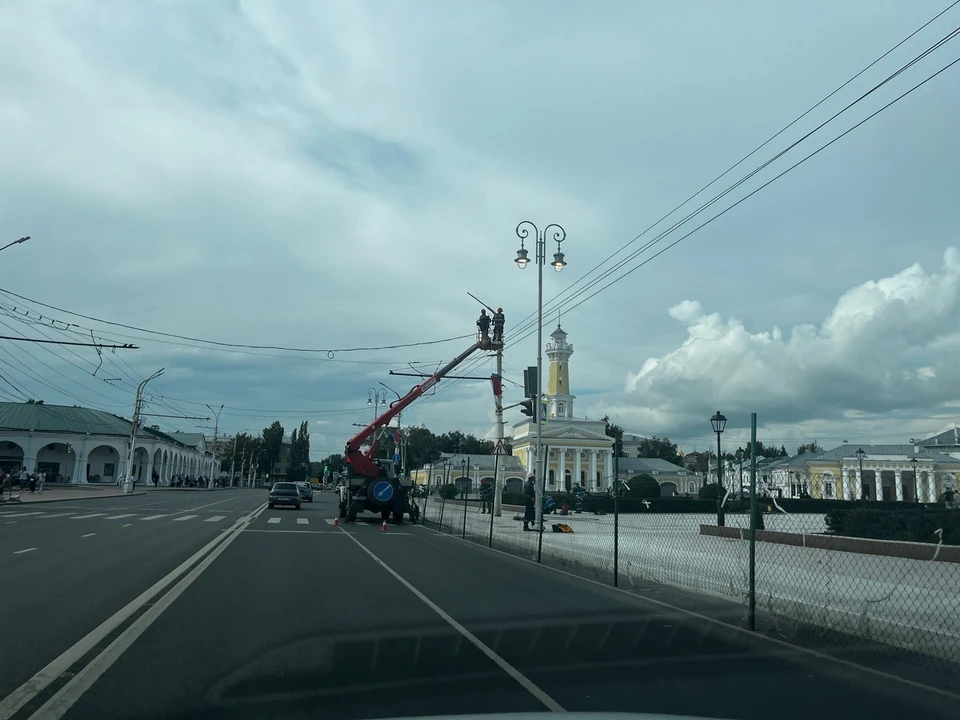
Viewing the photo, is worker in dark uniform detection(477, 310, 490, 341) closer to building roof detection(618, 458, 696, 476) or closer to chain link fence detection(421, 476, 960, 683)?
chain link fence detection(421, 476, 960, 683)

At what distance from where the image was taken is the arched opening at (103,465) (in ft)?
260

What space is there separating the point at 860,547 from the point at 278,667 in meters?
16.1

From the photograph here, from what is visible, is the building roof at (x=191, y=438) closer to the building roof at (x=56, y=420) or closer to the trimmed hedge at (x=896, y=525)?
the building roof at (x=56, y=420)

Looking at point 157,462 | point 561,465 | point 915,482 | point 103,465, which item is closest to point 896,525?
point 915,482

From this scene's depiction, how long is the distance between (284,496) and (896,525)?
28.9 meters

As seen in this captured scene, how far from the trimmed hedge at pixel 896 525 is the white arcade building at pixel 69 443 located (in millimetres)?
65245

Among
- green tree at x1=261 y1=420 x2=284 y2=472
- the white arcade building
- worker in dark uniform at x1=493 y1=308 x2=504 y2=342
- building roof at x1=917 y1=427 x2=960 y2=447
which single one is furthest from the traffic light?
green tree at x1=261 y1=420 x2=284 y2=472

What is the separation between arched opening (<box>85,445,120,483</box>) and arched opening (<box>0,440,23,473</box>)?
28.8 feet

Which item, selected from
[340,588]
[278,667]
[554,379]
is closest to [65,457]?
[554,379]

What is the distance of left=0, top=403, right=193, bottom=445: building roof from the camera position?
228 feet

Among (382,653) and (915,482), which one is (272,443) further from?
(382,653)

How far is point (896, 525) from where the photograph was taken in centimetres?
1953

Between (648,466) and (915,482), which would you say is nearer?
(915,482)

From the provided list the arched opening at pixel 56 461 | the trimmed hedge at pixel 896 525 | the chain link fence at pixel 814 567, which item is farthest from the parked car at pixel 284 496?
the arched opening at pixel 56 461
